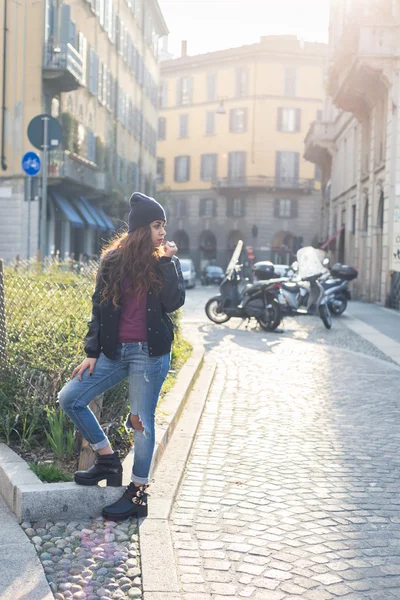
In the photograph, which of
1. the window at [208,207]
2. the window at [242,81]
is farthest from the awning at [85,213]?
the window at [242,81]

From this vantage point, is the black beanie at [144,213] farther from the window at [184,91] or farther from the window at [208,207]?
the window at [184,91]

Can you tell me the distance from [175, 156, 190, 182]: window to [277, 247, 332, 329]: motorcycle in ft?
145

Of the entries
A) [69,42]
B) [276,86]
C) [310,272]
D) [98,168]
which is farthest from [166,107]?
[310,272]

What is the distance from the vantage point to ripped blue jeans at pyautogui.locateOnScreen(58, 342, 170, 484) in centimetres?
407

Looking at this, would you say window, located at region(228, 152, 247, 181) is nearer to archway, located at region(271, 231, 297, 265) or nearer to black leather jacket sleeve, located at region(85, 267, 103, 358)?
archway, located at region(271, 231, 297, 265)

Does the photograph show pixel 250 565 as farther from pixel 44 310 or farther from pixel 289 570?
pixel 44 310

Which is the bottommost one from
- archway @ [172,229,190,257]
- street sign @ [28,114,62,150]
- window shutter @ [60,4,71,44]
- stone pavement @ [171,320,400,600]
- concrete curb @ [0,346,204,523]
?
stone pavement @ [171,320,400,600]

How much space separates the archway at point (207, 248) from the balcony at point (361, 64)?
29.5 metres

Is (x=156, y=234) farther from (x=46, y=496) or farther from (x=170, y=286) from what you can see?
(x=46, y=496)

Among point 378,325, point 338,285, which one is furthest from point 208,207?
point 378,325

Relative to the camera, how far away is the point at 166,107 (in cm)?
6178

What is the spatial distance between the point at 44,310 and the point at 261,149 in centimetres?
5189

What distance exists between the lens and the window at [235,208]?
188 ft

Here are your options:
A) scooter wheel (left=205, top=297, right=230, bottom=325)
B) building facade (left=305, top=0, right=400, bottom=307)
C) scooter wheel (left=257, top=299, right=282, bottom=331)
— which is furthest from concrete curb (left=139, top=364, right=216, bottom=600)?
building facade (left=305, top=0, right=400, bottom=307)
